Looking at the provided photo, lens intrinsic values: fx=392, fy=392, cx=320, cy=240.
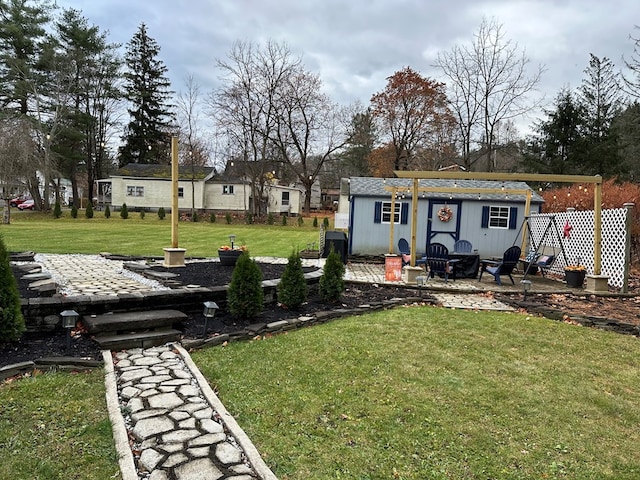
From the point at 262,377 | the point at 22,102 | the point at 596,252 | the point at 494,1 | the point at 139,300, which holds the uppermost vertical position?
the point at 22,102

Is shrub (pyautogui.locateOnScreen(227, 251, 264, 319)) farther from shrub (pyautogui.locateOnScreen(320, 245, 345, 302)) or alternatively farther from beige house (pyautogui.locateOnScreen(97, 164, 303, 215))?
beige house (pyautogui.locateOnScreen(97, 164, 303, 215))

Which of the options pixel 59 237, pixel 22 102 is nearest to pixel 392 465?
pixel 59 237

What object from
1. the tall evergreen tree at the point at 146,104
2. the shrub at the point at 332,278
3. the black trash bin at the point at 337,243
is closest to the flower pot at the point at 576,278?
the black trash bin at the point at 337,243

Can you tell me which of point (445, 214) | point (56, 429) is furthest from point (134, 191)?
point (56, 429)

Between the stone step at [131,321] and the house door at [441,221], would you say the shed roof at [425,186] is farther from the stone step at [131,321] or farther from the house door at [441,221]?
the stone step at [131,321]

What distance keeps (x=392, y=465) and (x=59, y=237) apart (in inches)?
587

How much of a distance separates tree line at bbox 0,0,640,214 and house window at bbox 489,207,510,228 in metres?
7.99

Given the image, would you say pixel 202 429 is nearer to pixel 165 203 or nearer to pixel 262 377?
pixel 262 377

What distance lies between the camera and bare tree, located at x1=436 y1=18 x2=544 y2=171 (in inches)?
774

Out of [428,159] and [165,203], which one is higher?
[428,159]

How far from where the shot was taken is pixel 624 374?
3.68 m

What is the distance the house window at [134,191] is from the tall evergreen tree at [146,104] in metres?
8.46

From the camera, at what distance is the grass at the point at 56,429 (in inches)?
81.0

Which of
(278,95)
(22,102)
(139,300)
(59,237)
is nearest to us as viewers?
(139,300)
